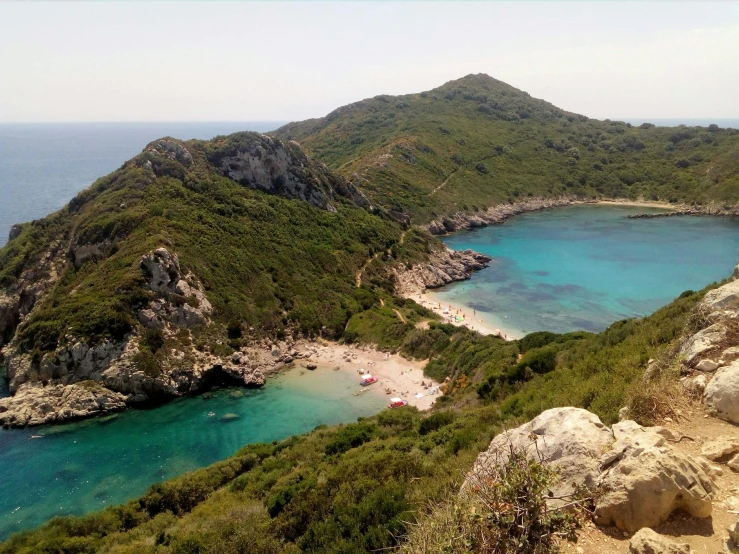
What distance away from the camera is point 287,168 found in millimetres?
66688

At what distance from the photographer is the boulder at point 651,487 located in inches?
234

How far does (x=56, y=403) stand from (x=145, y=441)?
9295mm

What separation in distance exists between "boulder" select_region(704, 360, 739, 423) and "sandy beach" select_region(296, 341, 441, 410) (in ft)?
86.0

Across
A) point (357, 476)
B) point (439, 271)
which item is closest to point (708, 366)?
point (357, 476)

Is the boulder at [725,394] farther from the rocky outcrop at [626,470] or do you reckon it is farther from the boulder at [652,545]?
the boulder at [652,545]

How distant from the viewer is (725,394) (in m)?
7.98

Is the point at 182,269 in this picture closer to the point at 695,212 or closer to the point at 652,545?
the point at 652,545

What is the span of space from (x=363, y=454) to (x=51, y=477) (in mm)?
23753

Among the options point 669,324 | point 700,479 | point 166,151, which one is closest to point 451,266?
point 166,151

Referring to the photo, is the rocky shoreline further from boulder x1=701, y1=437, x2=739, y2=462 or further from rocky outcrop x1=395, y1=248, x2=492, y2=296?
boulder x1=701, y1=437, x2=739, y2=462

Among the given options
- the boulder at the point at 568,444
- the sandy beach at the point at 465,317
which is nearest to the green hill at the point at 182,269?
the sandy beach at the point at 465,317

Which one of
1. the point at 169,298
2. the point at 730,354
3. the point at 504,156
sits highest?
the point at 504,156

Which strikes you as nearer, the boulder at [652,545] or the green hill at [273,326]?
the boulder at [652,545]

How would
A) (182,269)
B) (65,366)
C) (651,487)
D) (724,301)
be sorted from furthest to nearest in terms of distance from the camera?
1. (182,269)
2. (65,366)
3. (724,301)
4. (651,487)
